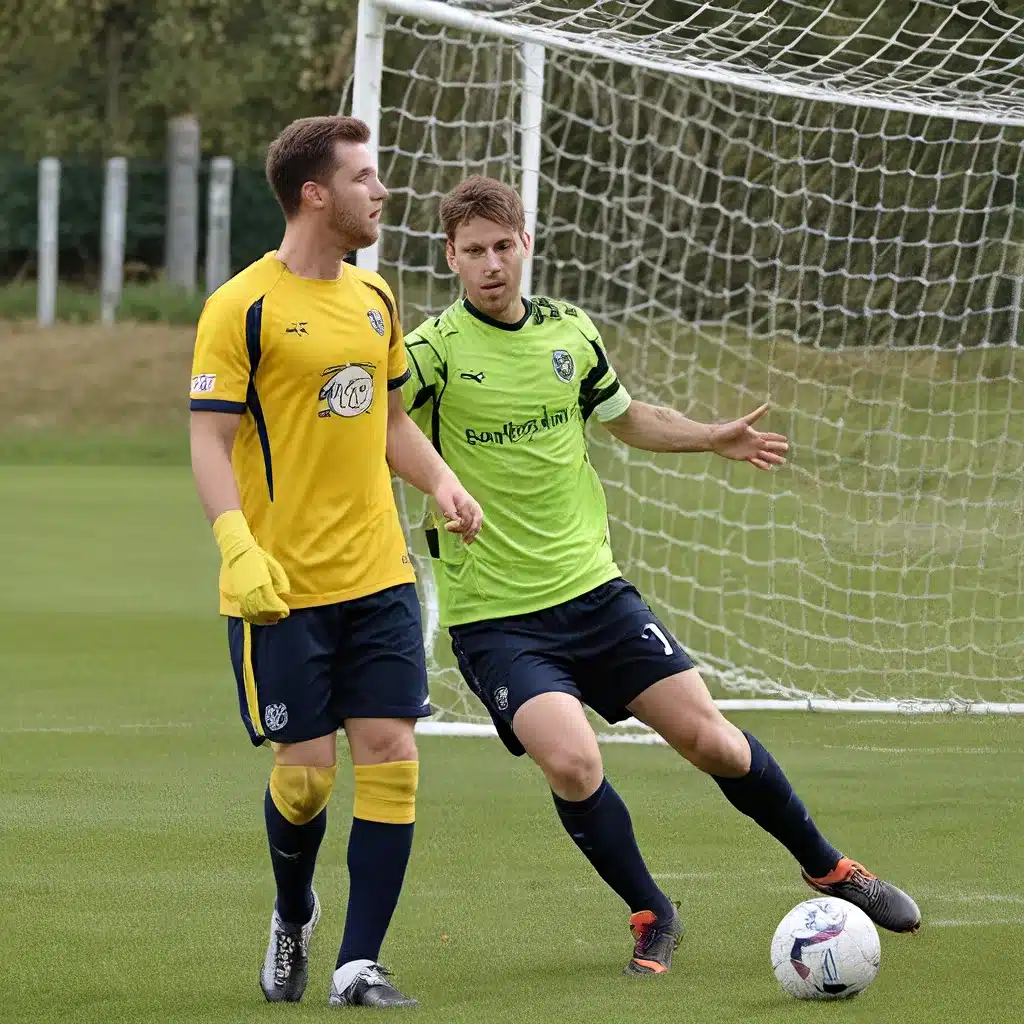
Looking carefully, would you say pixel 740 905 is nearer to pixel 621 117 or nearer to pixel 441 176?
pixel 441 176

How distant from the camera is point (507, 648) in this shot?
16.1ft

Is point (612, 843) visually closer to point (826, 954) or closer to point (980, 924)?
point (826, 954)

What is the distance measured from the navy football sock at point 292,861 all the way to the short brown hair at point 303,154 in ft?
4.52

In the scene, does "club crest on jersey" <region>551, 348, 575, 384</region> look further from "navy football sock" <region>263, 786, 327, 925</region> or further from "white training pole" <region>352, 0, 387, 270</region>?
"white training pole" <region>352, 0, 387, 270</region>

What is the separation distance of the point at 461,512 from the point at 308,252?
0.69 metres

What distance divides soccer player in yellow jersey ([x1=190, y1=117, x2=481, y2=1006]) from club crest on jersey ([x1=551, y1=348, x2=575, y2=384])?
734 mm

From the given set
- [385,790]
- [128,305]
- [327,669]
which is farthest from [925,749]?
[128,305]

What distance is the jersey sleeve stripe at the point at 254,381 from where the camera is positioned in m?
4.37

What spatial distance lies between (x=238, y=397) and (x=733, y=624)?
6.07m

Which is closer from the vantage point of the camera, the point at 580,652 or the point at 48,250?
the point at 580,652

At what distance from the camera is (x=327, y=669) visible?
4480mm

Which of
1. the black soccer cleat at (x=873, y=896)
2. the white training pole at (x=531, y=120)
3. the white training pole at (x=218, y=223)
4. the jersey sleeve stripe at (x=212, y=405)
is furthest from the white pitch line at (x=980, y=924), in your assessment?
the white training pole at (x=218, y=223)

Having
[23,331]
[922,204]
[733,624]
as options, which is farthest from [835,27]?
[23,331]

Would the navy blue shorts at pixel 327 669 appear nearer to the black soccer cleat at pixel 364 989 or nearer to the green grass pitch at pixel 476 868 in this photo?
the black soccer cleat at pixel 364 989
